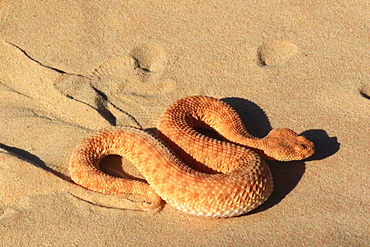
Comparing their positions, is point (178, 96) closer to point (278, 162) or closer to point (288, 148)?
point (278, 162)

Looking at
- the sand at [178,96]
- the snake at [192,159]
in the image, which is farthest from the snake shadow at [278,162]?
the snake at [192,159]

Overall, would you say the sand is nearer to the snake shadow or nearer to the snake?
the snake shadow

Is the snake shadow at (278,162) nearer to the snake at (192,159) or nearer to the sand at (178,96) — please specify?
the sand at (178,96)

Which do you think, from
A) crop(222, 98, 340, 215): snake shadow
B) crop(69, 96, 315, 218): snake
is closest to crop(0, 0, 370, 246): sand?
crop(222, 98, 340, 215): snake shadow

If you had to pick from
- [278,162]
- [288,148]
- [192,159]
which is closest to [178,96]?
[192,159]

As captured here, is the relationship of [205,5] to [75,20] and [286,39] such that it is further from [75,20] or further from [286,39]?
[75,20]
